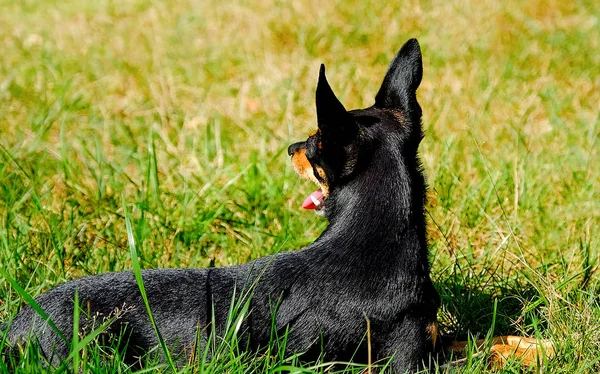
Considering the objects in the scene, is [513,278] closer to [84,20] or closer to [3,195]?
[3,195]

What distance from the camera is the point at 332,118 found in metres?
2.91

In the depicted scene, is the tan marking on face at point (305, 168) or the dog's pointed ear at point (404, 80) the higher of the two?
the dog's pointed ear at point (404, 80)

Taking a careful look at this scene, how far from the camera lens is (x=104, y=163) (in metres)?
4.71

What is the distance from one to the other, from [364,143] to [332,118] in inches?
7.3

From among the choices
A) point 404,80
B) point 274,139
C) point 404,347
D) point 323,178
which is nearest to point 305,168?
point 323,178

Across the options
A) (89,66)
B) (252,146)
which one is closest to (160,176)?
(252,146)

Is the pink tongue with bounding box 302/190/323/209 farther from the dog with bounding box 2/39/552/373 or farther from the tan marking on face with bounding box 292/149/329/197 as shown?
the dog with bounding box 2/39/552/373

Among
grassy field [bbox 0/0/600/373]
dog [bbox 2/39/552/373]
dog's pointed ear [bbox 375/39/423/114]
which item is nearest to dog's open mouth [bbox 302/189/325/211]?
dog [bbox 2/39/552/373]

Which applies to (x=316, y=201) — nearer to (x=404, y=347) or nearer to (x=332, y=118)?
(x=332, y=118)

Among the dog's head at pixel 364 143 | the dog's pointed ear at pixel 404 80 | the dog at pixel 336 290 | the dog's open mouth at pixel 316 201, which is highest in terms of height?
the dog's pointed ear at pixel 404 80

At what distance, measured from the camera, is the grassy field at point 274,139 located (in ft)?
12.3

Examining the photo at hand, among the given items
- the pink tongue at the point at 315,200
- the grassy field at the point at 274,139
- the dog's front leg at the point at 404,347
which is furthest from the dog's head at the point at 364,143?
the grassy field at the point at 274,139

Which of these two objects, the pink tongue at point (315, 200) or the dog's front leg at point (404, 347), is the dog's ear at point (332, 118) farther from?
the dog's front leg at point (404, 347)

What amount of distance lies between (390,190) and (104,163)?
2226 millimetres
